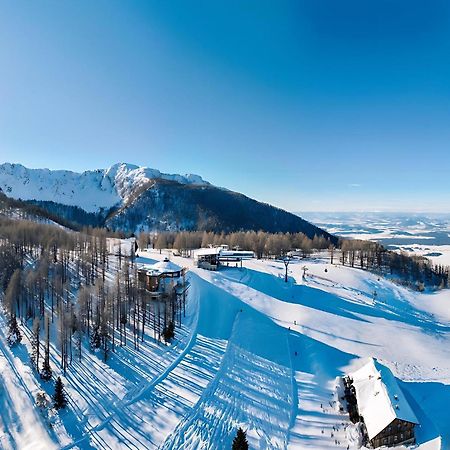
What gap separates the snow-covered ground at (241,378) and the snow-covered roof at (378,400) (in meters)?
1.98

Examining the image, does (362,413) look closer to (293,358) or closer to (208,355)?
(293,358)

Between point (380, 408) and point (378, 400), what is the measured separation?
884 millimetres

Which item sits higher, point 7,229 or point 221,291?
point 7,229

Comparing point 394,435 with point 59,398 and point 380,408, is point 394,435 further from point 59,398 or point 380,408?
point 59,398

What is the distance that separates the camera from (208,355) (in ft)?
119

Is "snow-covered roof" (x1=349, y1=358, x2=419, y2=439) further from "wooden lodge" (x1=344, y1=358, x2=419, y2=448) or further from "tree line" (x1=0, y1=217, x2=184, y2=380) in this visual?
"tree line" (x1=0, y1=217, x2=184, y2=380)

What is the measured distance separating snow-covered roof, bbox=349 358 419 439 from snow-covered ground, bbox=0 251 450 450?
6.50 ft

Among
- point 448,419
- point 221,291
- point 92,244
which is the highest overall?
point 92,244

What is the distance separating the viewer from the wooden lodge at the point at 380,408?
24641 millimetres

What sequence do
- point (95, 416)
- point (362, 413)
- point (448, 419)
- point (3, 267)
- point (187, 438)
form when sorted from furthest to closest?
point (3, 267) < point (448, 419) < point (362, 413) < point (95, 416) < point (187, 438)

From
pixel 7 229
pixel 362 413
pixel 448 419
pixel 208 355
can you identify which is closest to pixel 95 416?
pixel 208 355

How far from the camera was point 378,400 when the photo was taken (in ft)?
88.5

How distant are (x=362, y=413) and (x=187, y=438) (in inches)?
581

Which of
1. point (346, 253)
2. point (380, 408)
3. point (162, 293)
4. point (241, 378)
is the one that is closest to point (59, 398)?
point (241, 378)
